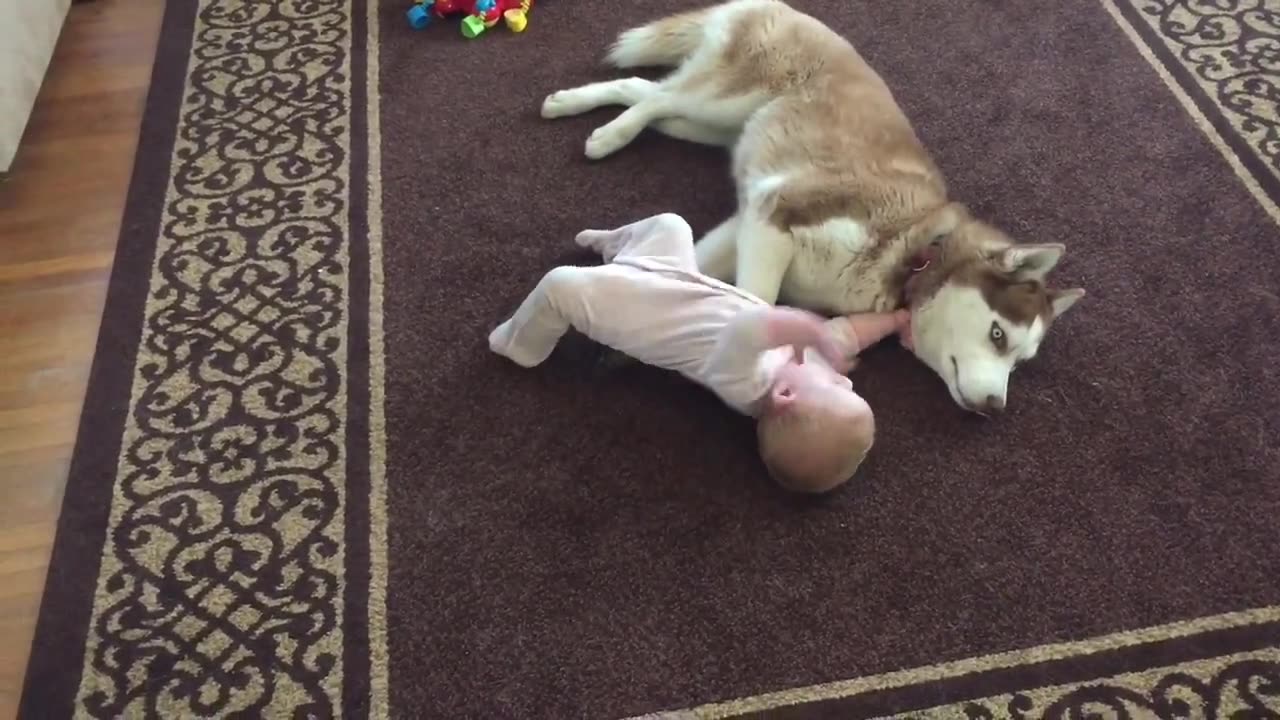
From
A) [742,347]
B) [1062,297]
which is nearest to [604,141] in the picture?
[742,347]

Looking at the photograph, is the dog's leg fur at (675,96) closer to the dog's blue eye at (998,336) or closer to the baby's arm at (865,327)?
the baby's arm at (865,327)

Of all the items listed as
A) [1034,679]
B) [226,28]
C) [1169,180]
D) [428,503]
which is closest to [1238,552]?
[1034,679]

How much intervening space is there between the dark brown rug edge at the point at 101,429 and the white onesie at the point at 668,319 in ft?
2.66

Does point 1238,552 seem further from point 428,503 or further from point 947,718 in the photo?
point 428,503

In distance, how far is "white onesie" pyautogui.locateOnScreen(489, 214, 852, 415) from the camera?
186 cm

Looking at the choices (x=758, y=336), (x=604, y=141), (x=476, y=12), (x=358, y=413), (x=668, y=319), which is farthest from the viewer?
(x=476, y=12)

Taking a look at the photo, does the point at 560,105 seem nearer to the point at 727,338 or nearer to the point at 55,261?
the point at 727,338

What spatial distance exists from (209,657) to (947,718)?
1.19 m

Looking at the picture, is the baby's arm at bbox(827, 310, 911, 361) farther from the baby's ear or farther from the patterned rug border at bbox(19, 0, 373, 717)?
the patterned rug border at bbox(19, 0, 373, 717)

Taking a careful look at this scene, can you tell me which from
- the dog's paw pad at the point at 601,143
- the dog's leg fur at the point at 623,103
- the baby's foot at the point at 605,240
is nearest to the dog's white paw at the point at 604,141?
the dog's paw pad at the point at 601,143

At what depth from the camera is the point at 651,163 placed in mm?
2539

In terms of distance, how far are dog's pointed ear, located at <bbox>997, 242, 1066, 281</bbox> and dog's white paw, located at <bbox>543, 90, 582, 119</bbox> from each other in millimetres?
1148

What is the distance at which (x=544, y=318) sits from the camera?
2002 mm

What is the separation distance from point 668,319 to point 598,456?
0.95ft
